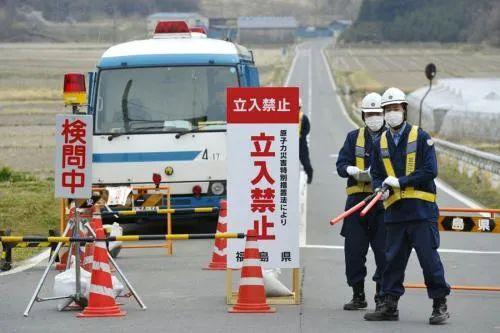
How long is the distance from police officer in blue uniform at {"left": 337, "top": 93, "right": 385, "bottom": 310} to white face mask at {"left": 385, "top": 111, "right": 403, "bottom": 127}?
2.78 feet

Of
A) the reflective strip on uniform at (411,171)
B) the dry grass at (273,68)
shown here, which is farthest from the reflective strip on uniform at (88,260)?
the dry grass at (273,68)

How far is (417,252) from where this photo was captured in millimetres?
10305

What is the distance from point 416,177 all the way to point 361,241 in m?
1.27

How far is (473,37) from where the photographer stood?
130m

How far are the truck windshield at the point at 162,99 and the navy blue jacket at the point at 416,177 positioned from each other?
799 centimetres

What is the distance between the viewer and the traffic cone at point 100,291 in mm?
10953

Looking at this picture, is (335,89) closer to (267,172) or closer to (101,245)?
(267,172)

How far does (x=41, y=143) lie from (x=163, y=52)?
21537 millimetres

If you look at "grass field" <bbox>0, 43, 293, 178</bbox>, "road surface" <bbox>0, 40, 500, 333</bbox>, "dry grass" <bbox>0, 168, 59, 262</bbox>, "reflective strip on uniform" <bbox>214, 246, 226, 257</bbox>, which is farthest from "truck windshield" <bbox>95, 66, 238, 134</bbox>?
"grass field" <bbox>0, 43, 293, 178</bbox>

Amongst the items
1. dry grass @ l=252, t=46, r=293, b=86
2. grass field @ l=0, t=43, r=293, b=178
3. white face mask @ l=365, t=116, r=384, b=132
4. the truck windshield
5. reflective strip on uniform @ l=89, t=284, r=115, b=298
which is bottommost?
reflective strip on uniform @ l=89, t=284, r=115, b=298

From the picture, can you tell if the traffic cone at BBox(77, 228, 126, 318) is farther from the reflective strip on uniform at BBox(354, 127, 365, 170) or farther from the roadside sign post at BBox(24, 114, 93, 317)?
the reflective strip on uniform at BBox(354, 127, 365, 170)

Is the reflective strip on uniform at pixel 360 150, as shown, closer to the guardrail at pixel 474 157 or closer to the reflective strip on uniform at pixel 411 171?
the reflective strip on uniform at pixel 411 171

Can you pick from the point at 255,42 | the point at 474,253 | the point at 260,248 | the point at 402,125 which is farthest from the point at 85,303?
the point at 255,42

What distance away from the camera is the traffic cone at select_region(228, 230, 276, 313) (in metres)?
11.2
